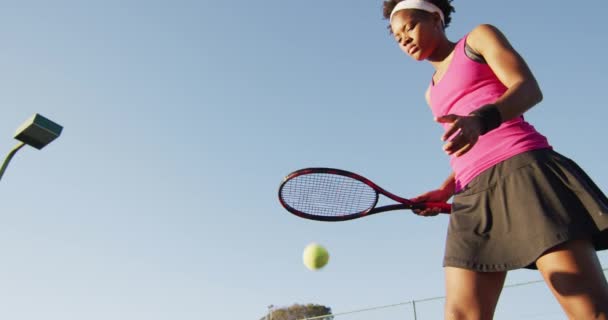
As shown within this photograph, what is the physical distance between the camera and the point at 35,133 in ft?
11.3

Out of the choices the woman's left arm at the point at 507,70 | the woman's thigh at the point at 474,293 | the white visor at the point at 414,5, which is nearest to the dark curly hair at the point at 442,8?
the white visor at the point at 414,5

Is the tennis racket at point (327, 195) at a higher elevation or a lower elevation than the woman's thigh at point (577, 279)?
higher

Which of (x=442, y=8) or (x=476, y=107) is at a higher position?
(x=442, y=8)

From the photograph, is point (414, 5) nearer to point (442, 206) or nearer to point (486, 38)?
point (486, 38)

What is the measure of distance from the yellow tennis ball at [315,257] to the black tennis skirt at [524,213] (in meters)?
7.45

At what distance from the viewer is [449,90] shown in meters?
2.37

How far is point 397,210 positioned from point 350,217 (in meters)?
0.24

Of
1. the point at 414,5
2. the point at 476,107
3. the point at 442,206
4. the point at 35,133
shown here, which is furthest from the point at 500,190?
the point at 35,133

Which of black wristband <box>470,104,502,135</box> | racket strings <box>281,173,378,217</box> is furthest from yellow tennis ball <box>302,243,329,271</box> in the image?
black wristband <box>470,104,502,135</box>

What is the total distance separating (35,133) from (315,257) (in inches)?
263

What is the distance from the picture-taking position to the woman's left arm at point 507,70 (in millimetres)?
1854

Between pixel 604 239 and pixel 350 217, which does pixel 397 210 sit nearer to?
pixel 350 217

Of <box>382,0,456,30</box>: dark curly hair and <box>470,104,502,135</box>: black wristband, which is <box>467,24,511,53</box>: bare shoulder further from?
<box>382,0,456,30</box>: dark curly hair

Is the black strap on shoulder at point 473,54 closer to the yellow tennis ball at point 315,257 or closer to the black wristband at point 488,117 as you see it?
the black wristband at point 488,117
